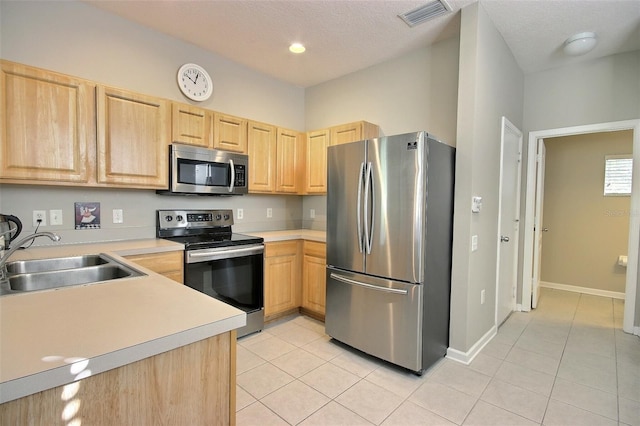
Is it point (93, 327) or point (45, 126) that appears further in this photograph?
point (45, 126)

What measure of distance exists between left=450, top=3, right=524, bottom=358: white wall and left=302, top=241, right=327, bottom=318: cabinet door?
1.24 metres

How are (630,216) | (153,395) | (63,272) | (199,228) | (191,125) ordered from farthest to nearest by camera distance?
(199,228), (630,216), (191,125), (63,272), (153,395)

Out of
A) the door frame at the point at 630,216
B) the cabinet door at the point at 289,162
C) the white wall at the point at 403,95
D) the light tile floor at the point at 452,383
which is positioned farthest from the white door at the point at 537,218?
the cabinet door at the point at 289,162

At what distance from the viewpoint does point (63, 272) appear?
1623mm

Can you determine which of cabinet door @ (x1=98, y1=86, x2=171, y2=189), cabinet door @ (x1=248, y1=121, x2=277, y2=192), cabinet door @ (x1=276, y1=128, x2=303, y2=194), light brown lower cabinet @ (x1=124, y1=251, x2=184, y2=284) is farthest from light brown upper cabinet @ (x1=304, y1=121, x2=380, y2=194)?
light brown lower cabinet @ (x1=124, y1=251, x2=184, y2=284)

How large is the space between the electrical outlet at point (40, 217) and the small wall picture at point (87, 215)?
0.19m

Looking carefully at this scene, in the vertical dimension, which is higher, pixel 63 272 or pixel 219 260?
pixel 63 272

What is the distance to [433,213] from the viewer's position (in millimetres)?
2301

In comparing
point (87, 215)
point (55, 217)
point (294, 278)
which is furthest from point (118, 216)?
point (294, 278)

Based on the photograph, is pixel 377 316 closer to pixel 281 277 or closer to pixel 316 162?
pixel 281 277

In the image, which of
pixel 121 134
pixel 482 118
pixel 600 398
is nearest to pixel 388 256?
pixel 482 118

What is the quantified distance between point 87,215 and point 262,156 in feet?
5.40

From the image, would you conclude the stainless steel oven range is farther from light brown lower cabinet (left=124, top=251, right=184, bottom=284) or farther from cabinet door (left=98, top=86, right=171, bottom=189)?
cabinet door (left=98, top=86, right=171, bottom=189)

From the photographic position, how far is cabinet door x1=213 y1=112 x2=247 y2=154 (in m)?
2.96
